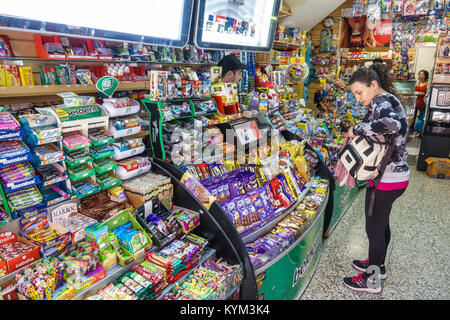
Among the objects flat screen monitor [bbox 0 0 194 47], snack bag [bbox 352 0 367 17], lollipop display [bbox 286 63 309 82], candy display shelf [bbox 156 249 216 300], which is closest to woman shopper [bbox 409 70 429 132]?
snack bag [bbox 352 0 367 17]

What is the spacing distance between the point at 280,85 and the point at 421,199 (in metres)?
3.03

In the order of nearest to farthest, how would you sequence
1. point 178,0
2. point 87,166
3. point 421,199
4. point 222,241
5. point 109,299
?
1. point 109,299
2. point 87,166
3. point 222,241
4. point 178,0
5. point 421,199

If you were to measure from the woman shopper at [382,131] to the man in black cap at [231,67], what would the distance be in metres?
1.12

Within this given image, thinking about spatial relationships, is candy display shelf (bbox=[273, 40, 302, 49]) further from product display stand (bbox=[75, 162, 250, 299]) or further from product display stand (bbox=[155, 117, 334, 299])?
product display stand (bbox=[75, 162, 250, 299])

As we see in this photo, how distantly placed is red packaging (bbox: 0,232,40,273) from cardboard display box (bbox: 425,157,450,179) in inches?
269

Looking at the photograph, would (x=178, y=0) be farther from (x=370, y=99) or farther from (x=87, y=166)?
(x=370, y=99)

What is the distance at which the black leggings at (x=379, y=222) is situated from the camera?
2.59 m

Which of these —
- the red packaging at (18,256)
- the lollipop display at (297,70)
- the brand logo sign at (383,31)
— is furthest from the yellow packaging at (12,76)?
the brand logo sign at (383,31)

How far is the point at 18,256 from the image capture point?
1.44 meters

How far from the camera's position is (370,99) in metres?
2.57

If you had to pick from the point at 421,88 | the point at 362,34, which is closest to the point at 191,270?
the point at 362,34

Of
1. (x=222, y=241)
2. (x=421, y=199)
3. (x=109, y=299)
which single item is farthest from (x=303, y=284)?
(x=421, y=199)

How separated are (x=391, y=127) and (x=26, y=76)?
2.58 metres

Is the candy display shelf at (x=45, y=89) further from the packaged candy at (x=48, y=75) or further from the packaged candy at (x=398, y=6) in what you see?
the packaged candy at (x=398, y=6)
